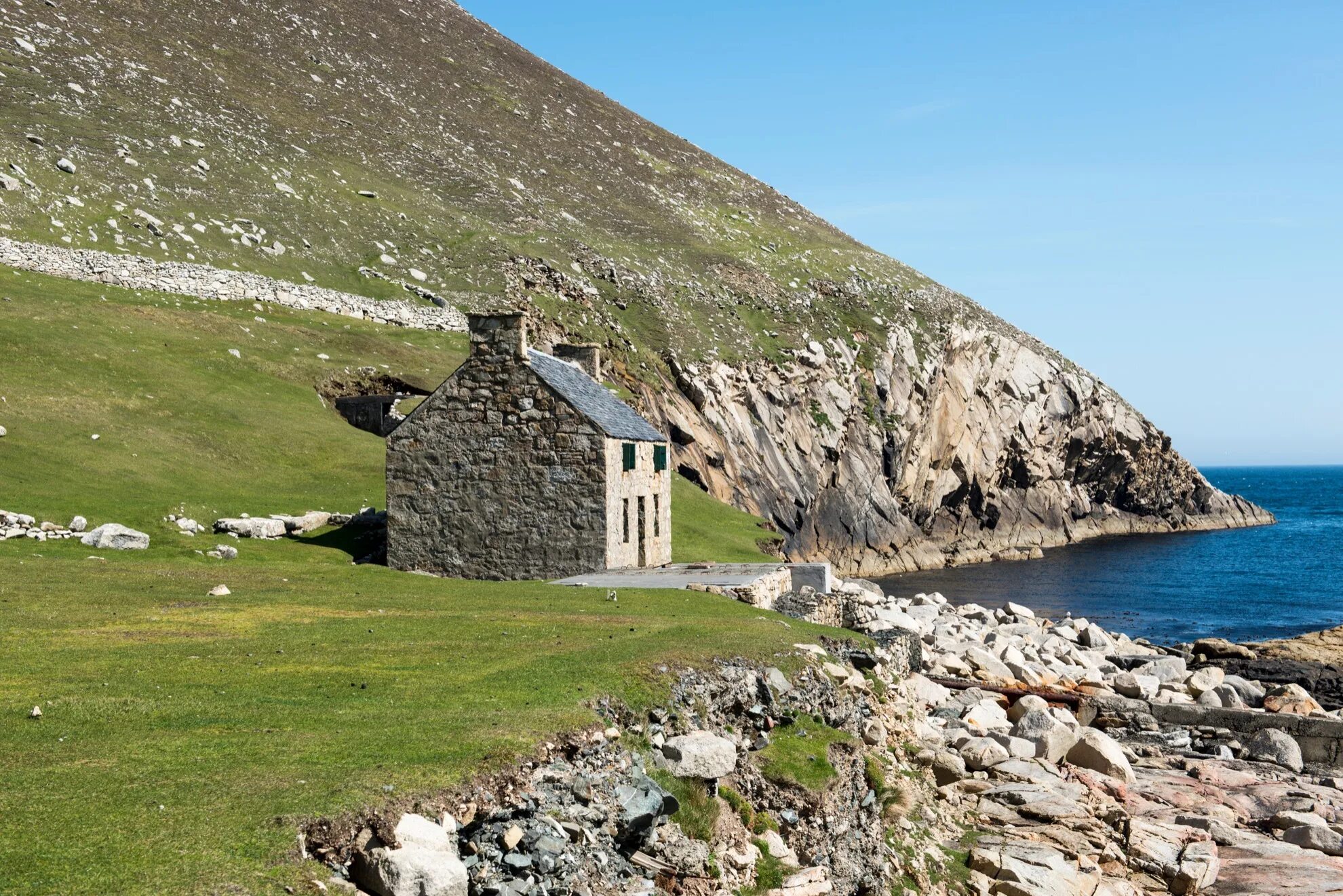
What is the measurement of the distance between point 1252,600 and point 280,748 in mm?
77379

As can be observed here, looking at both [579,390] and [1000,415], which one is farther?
[1000,415]

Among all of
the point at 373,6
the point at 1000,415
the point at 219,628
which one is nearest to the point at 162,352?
the point at 219,628

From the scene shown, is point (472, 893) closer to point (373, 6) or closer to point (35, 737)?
point (35, 737)

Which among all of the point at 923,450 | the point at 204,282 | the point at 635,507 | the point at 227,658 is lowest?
the point at 227,658

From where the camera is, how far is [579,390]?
39.0 m

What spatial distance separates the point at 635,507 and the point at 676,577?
4.78 meters

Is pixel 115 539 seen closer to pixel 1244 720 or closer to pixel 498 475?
pixel 498 475

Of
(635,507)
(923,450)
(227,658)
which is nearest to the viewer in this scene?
(227,658)

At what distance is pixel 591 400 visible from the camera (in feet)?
128

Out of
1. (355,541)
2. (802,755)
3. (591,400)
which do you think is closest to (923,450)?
(591,400)

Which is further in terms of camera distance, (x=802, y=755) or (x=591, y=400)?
(x=591, y=400)

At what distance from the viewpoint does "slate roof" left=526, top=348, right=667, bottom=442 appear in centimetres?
3638

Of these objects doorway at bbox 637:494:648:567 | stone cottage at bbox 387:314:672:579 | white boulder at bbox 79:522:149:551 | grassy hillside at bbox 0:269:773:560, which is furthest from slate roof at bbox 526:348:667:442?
white boulder at bbox 79:522:149:551

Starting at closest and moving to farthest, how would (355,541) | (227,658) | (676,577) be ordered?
(227,658)
(676,577)
(355,541)
